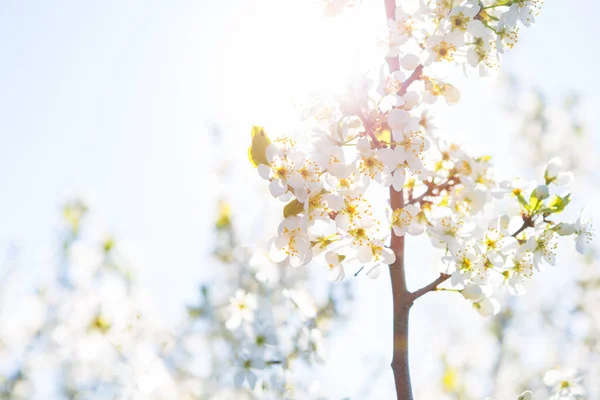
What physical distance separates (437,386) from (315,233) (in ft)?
15.2

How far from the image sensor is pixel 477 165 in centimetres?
182

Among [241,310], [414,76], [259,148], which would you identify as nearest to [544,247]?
[414,76]

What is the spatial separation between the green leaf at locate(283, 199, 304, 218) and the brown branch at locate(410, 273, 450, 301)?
16.0 inches

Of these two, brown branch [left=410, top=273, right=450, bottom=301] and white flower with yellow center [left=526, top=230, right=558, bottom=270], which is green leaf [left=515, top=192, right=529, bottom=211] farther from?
brown branch [left=410, top=273, right=450, bottom=301]

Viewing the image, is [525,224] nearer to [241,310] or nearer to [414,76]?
[414,76]

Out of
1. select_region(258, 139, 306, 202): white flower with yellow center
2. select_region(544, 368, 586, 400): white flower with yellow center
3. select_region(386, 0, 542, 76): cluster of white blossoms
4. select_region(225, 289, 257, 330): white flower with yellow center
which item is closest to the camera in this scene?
select_region(258, 139, 306, 202): white flower with yellow center

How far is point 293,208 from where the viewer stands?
1.46m

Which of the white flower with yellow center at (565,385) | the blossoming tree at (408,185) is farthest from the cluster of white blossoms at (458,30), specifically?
the white flower with yellow center at (565,385)

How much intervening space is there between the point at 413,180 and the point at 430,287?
403mm

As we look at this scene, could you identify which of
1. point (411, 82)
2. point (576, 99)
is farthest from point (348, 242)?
point (576, 99)

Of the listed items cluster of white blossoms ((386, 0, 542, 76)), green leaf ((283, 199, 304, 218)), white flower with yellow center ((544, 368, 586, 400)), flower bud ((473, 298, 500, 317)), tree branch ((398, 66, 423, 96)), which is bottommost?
white flower with yellow center ((544, 368, 586, 400))

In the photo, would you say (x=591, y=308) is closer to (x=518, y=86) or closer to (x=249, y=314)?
(x=518, y=86)

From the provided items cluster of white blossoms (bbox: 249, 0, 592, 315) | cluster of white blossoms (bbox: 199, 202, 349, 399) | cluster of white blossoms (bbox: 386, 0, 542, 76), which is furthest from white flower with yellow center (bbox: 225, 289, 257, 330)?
cluster of white blossoms (bbox: 386, 0, 542, 76)

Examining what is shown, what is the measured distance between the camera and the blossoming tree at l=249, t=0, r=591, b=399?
1474 millimetres
